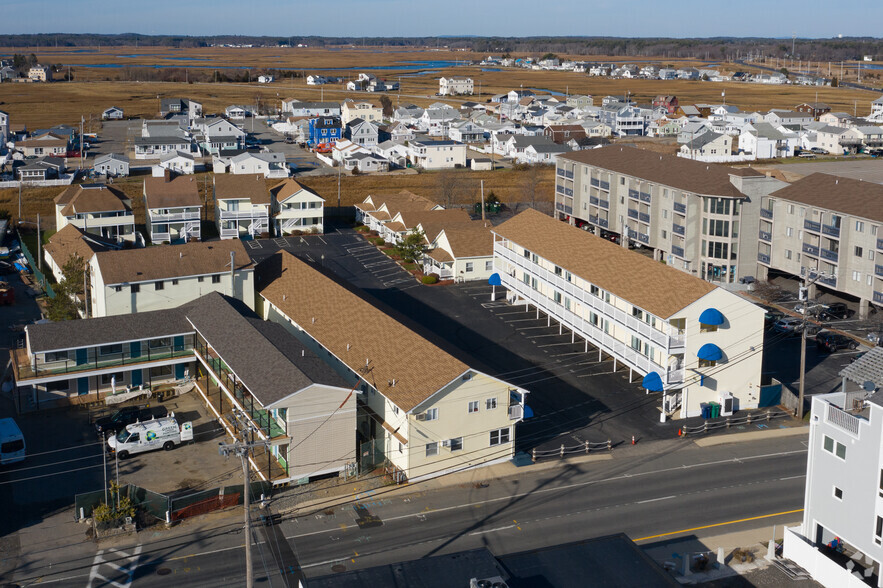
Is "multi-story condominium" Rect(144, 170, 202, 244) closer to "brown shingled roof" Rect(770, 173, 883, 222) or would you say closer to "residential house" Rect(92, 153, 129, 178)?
"residential house" Rect(92, 153, 129, 178)

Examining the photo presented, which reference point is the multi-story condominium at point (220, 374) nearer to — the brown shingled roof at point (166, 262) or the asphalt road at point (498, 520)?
the brown shingled roof at point (166, 262)

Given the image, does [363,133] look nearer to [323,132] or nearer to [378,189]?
[323,132]

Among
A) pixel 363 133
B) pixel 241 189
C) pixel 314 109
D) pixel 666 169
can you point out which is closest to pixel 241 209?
pixel 241 189

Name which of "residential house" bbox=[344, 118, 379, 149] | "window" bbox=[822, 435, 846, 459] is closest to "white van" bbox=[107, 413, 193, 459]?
"window" bbox=[822, 435, 846, 459]

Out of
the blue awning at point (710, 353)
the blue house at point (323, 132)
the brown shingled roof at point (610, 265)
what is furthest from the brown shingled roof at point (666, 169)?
the blue house at point (323, 132)

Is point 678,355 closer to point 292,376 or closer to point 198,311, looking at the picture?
point 292,376
